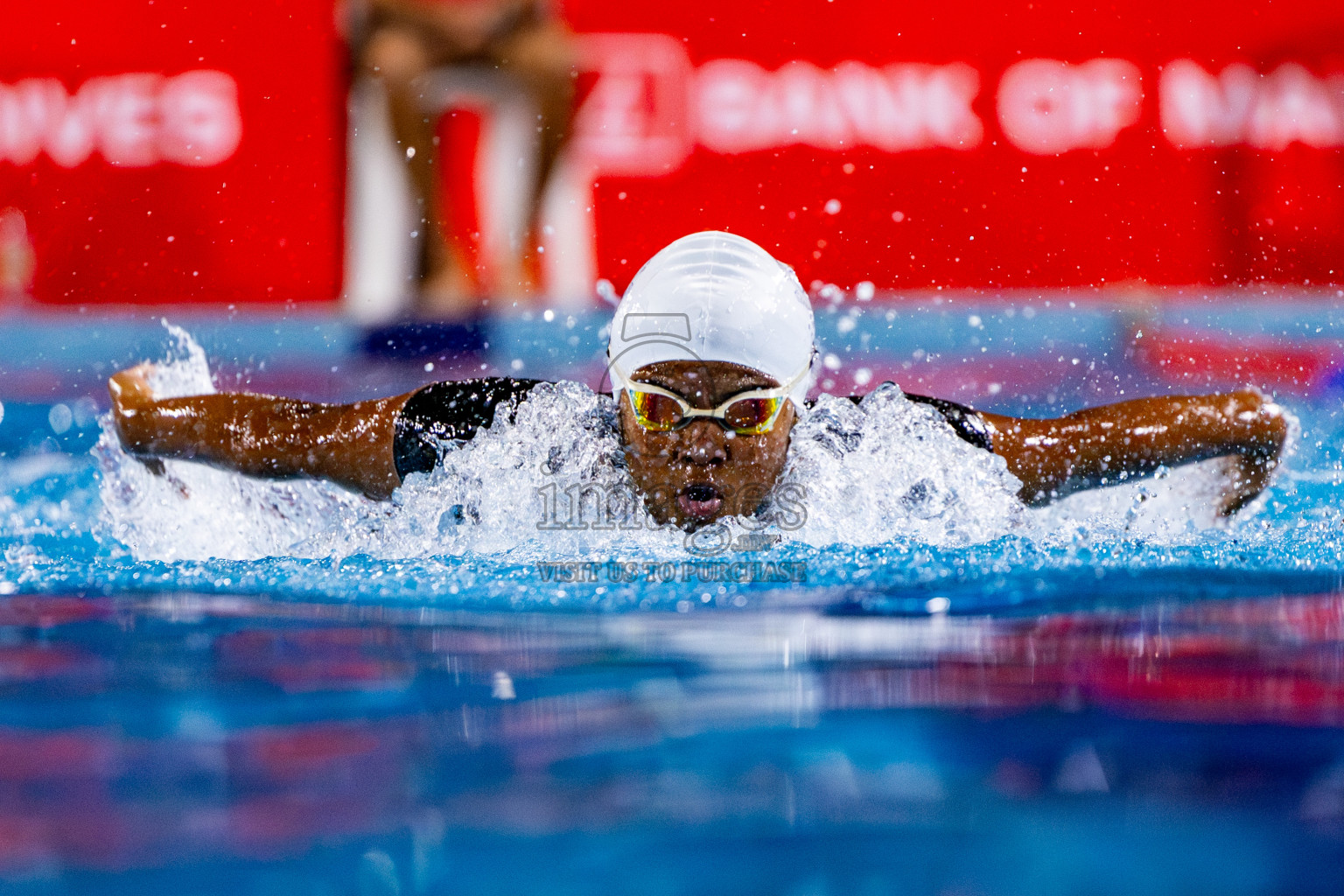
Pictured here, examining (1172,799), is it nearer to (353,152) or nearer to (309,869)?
(309,869)

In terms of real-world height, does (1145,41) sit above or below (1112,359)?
above

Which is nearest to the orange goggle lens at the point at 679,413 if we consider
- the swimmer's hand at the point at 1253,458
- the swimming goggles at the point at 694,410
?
the swimming goggles at the point at 694,410

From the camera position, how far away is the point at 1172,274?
5574 millimetres

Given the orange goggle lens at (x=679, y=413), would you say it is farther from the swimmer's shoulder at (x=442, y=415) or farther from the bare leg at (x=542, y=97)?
the bare leg at (x=542, y=97)

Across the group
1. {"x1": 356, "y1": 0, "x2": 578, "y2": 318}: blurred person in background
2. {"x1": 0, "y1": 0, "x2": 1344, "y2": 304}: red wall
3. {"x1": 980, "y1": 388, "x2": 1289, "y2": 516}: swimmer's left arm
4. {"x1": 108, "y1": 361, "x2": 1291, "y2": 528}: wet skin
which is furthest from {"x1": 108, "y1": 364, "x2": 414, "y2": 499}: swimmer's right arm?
{"x1": 0, "y1": 0, "x2": 1344, "y2": 304}: red wall

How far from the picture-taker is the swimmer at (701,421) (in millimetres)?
2168

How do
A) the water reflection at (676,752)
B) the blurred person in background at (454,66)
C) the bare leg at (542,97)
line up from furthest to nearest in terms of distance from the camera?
1. the bare leg at (542,97)
2. the blurred person in background at (454,66)
3. the water reflection at (676,752)

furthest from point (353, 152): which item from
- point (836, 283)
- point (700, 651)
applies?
point (700, 651)

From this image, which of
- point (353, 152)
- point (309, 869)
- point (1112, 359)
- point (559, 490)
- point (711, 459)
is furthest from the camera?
point (353, 152)

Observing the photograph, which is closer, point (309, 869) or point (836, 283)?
point (309, 869)

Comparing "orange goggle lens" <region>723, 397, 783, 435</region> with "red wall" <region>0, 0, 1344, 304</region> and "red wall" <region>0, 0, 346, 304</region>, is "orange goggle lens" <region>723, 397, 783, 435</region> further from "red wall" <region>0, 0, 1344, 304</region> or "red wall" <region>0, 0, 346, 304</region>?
"red wall" <region>0, 0, 346, 304</region>

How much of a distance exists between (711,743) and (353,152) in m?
4.77

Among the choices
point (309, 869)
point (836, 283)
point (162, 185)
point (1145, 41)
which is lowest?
point (309, 869)

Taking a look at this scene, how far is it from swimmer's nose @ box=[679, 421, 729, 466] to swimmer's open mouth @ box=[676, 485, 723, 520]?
0.08 m
